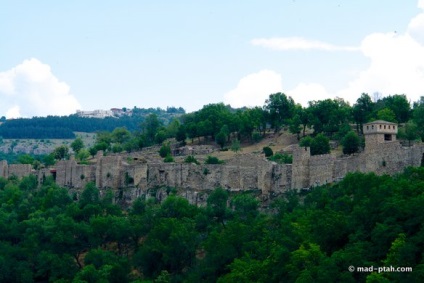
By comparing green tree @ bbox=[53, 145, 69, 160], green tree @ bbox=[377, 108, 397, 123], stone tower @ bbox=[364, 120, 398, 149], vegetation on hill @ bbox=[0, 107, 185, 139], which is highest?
vegetation on hill @ bbox=[0, 107, 185, 139]

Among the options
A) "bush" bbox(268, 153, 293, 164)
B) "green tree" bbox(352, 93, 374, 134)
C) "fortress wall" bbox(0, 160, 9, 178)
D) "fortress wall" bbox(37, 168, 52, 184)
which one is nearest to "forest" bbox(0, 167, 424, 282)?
"fortress wall" bbox(37, 168, 52, 184)

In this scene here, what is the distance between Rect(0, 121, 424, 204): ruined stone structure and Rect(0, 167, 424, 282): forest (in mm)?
1063

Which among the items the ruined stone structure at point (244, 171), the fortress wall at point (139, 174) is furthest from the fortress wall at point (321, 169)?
the fortress wall at point (139, 174)

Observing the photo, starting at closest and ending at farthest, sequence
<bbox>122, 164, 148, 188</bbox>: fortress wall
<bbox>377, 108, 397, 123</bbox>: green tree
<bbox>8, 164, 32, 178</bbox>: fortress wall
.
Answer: <bbox>122, 164, 148, 188</bbox>: fortress wall → <bbox>377, 108, 397, 123</bbox>: green tree → <bbox>8, 164, 32, 178</bbox>: fortress wall

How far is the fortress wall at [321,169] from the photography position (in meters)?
49.0

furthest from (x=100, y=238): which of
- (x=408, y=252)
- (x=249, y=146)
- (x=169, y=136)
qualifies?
(x=169, y=136)

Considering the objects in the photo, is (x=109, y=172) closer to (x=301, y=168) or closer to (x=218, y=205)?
(x=218, y=205)

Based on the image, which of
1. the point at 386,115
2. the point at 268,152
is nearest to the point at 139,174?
the point at 268,152

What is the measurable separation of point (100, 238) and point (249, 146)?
2370cm

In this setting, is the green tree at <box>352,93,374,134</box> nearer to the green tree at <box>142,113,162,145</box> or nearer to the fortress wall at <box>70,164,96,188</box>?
the fortress wall at <box>70,164,96,188</box>

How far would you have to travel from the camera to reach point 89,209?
58.6 meters

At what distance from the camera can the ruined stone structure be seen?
151 feet

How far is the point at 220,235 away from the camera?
46156 millimetres

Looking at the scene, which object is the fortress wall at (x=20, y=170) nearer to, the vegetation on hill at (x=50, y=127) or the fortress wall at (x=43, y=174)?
the fortress wall at (x=43, y=174)
